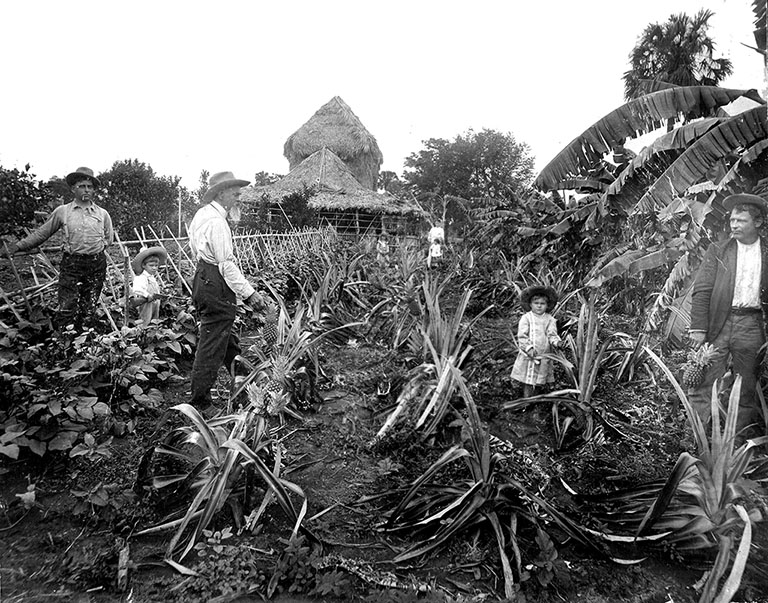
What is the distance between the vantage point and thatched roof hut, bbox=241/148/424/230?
16672 millimetres

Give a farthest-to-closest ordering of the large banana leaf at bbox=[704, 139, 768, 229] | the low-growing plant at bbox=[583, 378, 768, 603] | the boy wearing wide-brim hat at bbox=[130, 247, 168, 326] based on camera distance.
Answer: the boy wearing wide-brim hat at bbox=[130, 247, 168, 326] < the large banana leaf at bbox=[704, 139, 768, 229] < the low-growing plant at bbox=[583, 378, 768, 603]

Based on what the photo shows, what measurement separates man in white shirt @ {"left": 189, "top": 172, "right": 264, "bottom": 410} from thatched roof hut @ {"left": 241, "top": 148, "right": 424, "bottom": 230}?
508 inches

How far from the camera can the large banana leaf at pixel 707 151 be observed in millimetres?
4070

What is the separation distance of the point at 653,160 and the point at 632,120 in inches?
21.3

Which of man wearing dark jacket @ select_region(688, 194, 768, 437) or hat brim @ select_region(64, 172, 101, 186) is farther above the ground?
hat brim @ select_region(64, 172, 101, 186)

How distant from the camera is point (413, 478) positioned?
256 centimetres

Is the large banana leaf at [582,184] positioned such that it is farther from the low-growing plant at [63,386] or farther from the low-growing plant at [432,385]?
the low-growing plant at [63,386]

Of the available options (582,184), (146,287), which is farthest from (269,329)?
(582,184)

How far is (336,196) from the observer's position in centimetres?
1723

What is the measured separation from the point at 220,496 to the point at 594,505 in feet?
5.64

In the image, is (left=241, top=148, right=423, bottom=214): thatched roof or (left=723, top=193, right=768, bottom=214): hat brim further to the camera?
(left=241, top=148, right=423, bottom=214): thatched roof

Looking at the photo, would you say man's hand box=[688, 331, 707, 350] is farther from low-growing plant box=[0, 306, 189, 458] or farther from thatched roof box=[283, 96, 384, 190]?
thatched roof box=[283, 96, 384, 190]

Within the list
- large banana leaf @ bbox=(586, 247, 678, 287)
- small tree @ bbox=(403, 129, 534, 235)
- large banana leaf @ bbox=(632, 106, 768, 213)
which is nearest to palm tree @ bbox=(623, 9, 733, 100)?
large banana leaf @ bbox=(632, 106, 768, 213)

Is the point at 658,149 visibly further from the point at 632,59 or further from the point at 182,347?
the point at 632,59
